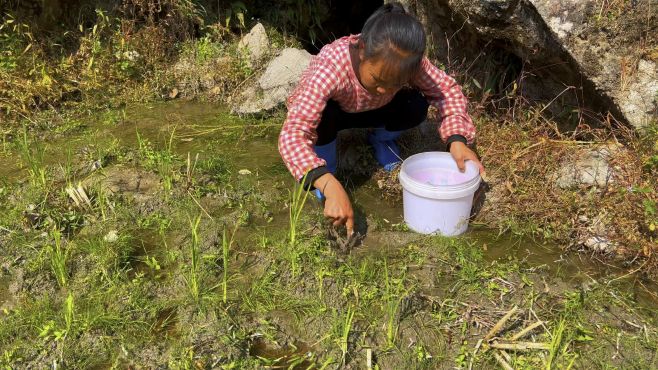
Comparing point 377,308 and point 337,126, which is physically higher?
point 337,126

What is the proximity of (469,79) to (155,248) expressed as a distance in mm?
2465

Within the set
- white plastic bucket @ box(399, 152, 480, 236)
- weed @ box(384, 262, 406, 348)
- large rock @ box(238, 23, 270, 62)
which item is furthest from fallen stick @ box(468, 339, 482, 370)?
large rock @ box(238, 23, 270, 62)

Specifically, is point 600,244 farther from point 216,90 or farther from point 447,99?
point 216,90

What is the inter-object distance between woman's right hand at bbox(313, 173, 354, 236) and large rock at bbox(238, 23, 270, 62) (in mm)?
2452

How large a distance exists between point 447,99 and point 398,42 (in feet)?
2.73

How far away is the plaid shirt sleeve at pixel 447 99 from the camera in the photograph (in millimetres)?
3229

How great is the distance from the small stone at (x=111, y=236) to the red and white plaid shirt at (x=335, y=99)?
95 cm

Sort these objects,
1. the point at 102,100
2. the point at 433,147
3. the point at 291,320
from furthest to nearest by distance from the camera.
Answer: the point at 102,100 < the point at 433,147 < the point at 291,320

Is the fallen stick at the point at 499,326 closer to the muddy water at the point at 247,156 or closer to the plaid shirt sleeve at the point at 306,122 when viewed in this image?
the muddy water at the point at 247,156

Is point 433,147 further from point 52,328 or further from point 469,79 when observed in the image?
point 52,328

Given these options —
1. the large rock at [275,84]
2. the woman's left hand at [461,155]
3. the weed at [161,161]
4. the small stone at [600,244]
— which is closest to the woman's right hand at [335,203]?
the woman's left hand at [461,155]

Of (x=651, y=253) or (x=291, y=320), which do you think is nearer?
(x=291, y=320)

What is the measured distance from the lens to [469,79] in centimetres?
404

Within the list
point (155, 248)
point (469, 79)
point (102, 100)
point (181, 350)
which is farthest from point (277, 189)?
point (102, 100)
